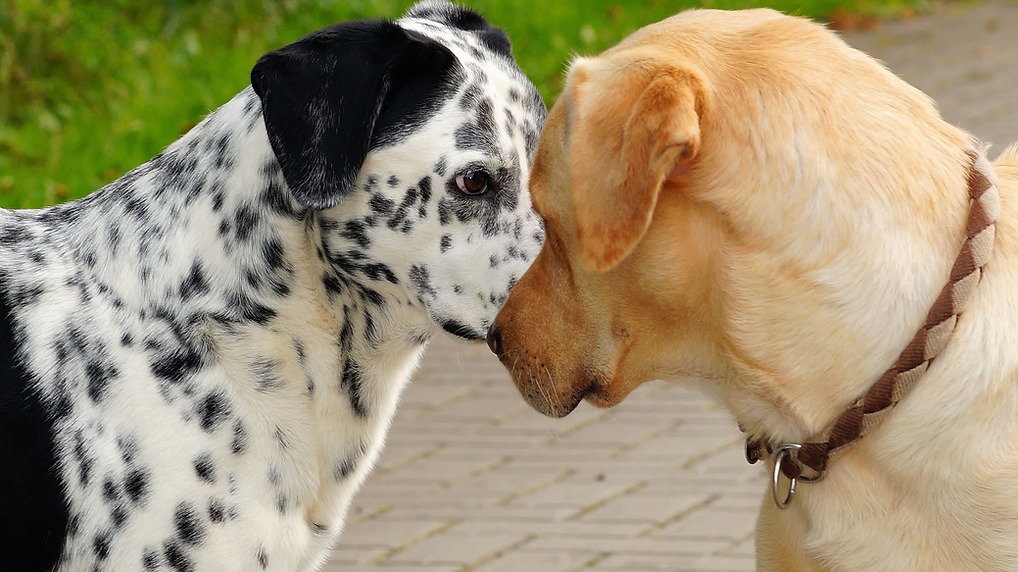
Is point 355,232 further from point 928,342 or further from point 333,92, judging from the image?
point 928,342

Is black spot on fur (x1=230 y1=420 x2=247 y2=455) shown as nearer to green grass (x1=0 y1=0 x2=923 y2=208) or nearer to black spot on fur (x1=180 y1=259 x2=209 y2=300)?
black spot on fur (x1=180 y1=259 x2=209 y2=300)

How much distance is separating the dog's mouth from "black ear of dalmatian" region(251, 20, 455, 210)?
425 mm

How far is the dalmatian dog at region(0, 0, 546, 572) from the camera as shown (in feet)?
9.94

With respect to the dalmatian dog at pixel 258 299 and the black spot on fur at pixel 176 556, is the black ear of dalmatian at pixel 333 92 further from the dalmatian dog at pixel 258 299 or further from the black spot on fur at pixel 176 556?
the black spot on fur at pixel 176 556

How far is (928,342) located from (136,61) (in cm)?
716

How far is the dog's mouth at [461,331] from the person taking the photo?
3.26m

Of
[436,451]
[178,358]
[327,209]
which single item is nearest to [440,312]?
[327,209]

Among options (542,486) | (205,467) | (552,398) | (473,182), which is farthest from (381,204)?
A: (542,486)

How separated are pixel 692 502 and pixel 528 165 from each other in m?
2.07

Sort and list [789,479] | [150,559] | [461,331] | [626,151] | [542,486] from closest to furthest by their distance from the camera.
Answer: [626,151], [789,479], [150,559], [461,331], [542,486]

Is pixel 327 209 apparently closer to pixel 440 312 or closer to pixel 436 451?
pixel 440 312

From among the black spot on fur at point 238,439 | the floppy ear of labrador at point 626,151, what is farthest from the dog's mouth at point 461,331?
the floppy ear of labrador at point 626,151

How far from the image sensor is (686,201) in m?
2.74

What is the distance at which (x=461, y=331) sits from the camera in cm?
328
